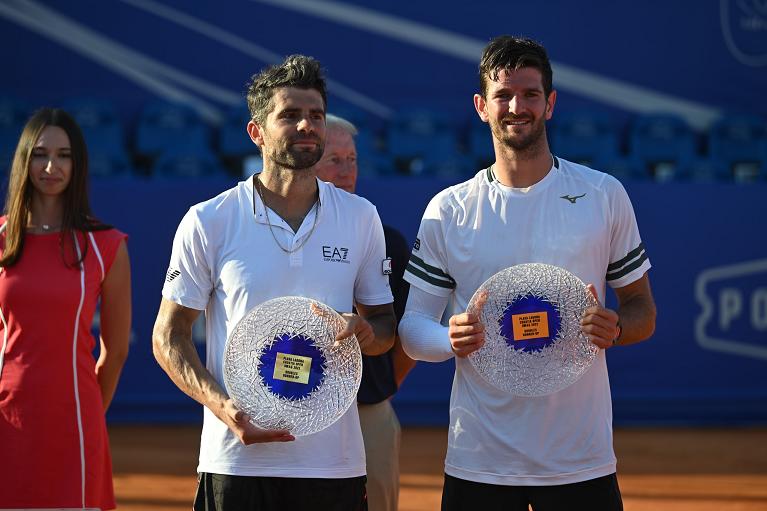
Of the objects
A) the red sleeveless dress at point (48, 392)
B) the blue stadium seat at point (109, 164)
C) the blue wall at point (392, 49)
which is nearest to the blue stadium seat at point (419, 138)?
the blue wall at point (392, 49)

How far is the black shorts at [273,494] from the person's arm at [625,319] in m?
0.77

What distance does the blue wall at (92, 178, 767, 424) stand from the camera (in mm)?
7641

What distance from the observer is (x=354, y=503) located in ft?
9.11

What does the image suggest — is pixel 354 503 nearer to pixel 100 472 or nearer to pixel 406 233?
pixel 100 472

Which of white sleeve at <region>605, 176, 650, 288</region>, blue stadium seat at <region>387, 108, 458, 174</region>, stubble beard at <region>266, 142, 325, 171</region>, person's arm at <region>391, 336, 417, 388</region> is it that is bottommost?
person's arm at <region>391, 336, 417, 388</region>

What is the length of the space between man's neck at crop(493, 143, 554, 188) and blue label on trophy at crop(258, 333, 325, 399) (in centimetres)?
→ 75

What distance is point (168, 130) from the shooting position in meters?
10.4

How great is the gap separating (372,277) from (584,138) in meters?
7.79

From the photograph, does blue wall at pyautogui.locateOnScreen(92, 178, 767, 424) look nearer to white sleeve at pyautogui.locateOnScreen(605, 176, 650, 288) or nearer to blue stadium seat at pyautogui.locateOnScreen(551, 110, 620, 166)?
blue stadium seat at pyautogui.locateOnScreen(551, 110, 620, 166)

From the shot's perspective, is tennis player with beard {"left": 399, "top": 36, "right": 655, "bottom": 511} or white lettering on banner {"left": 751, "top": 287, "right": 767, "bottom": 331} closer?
tennis player with beard {"left": 399, "top": 36, "right": 655, "bottom": 511}

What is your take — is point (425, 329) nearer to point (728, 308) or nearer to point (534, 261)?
point (534, 261)

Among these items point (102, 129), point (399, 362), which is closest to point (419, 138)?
point (102, 129)

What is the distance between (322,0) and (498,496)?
903 cm

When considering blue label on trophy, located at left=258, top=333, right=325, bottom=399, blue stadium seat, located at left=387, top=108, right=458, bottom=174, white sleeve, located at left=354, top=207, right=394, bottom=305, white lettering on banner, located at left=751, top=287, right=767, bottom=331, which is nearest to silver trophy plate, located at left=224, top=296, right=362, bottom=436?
blue label on trophy, located at left=258, top=333, right=325, bottom=399
